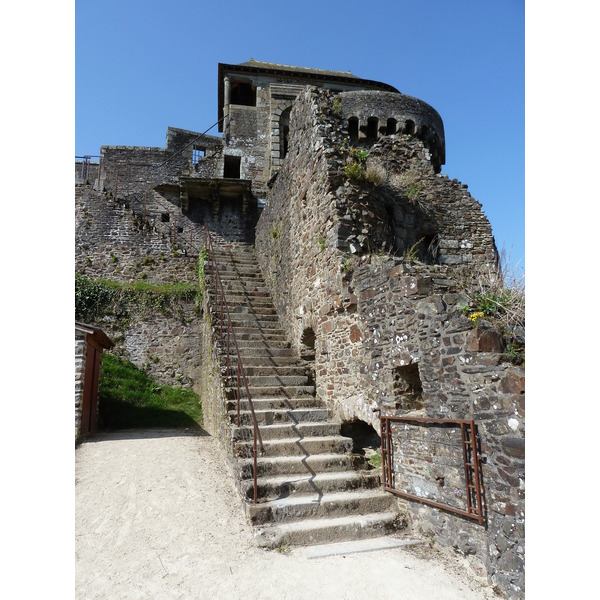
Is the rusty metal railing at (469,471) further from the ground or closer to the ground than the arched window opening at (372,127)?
closer to the ground

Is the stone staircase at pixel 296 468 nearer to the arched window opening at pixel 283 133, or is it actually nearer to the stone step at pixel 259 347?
the stone step at pixel 259 347

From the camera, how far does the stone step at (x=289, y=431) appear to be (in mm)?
6570

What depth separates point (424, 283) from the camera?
5.46 m

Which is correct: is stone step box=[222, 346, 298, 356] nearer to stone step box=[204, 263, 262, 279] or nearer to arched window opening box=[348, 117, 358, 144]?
stone step box=[204, 263, 262, 279]

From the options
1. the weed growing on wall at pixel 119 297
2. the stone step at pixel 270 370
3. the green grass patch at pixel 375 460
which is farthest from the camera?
the weed growing on wall at pixel 119 297

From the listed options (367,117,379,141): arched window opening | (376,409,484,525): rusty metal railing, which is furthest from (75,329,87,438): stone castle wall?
(367,117,379,141): arched window opening

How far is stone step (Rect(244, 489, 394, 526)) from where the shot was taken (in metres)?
5.20

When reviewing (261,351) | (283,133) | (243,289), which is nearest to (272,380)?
(261,351)

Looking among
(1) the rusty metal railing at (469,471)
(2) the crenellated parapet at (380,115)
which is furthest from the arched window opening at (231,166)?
(1) the rusty metal railing at (469,471)

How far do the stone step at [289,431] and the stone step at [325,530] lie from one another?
1.62m

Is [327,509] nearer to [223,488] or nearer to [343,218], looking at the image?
[223,488]

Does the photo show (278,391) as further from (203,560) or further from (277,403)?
(203,560)

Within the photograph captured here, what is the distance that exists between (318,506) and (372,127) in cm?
1477

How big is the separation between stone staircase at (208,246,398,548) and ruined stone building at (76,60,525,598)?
0.02 metres
